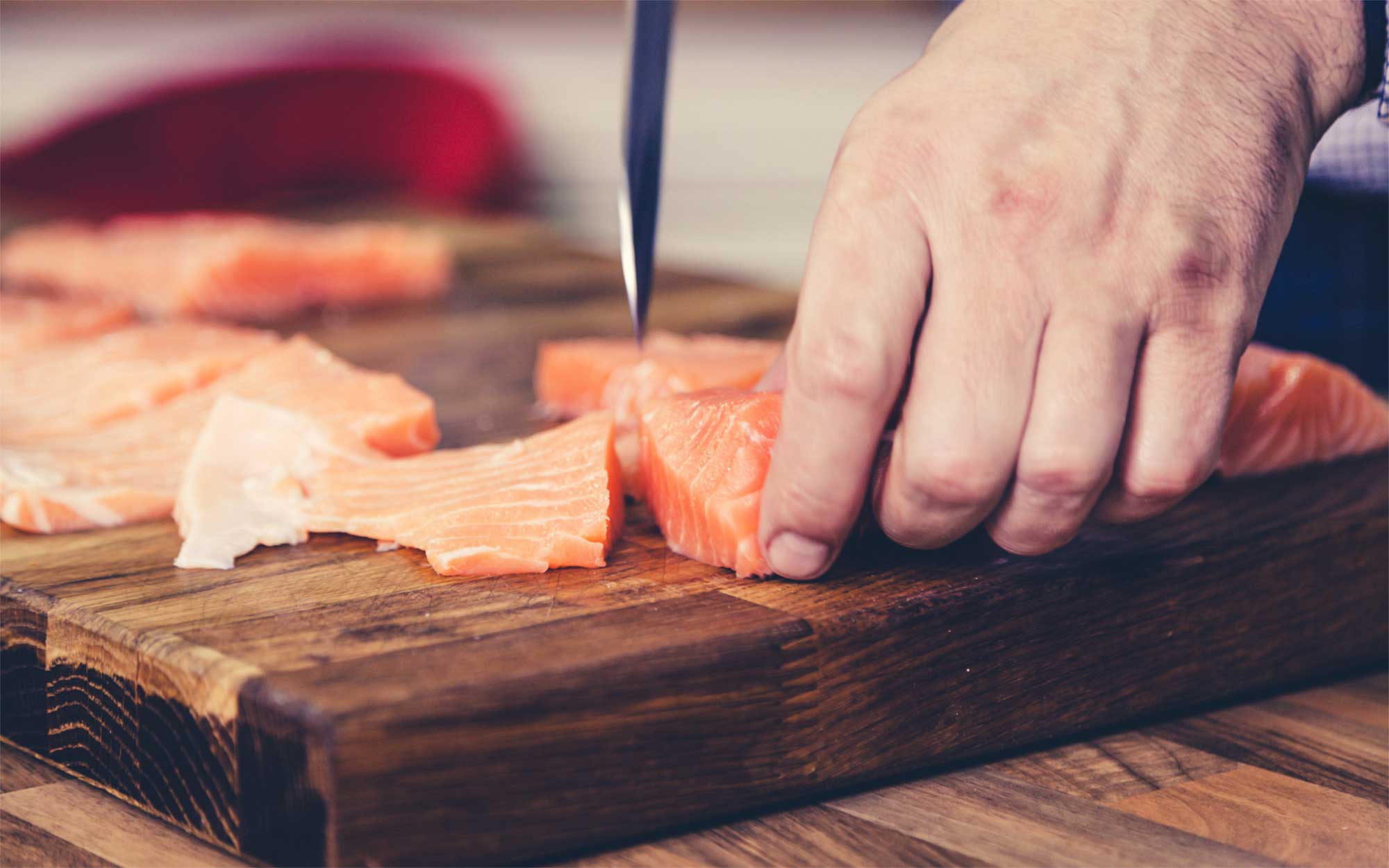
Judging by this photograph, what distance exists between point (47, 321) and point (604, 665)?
211cm

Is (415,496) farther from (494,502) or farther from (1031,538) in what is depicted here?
(1031,538)

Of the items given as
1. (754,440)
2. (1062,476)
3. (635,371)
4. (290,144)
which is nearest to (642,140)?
(635,371)

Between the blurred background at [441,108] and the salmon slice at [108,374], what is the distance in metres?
2.38

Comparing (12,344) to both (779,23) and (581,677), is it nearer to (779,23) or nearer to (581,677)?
(581,677)

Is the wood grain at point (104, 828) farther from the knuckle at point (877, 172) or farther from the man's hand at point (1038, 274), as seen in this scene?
the knuckle at point (877, 172)

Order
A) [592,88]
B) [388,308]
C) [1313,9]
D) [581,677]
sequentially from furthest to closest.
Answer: [592,88]
[388,308]
[1313,9]
[581,677]

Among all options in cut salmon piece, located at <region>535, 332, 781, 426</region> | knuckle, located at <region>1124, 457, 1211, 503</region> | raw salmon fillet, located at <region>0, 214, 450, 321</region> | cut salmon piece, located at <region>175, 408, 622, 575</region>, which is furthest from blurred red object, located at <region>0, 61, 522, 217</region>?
knuckle, located at <region>1124, 457, 1211, 503</region>

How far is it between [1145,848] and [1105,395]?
1.47 feet

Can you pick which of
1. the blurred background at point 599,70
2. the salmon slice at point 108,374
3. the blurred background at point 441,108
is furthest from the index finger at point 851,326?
the blurred background at point 599,70

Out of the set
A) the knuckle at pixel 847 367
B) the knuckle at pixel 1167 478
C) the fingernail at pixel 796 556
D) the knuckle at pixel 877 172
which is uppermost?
the knuckle at pixel 877 172

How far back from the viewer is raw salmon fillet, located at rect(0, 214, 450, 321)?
3.45m

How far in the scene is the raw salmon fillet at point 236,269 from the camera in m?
3.45

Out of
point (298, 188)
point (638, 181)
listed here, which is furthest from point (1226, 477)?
point (298, 188)

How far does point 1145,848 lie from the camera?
53.8 inches
